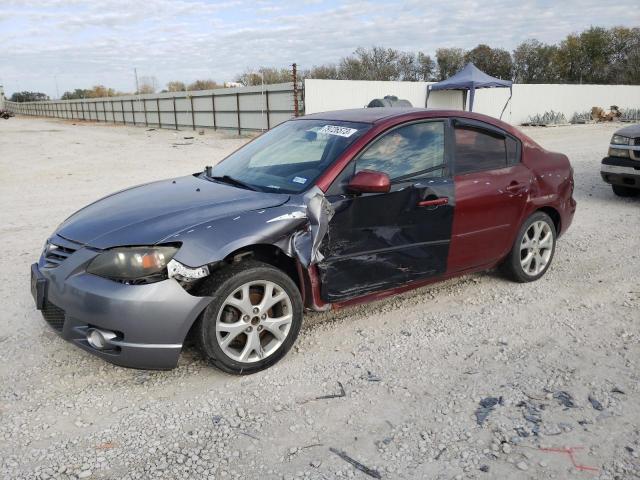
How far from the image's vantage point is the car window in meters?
4.24

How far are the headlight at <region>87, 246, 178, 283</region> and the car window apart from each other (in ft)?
7.76

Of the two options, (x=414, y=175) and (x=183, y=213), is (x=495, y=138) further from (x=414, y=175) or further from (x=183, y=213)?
(x=183, y=213)

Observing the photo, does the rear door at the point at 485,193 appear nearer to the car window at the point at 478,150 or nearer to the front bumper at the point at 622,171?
the car window at the point at 478,150

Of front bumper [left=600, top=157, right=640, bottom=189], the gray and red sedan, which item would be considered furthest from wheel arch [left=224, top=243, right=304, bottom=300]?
front bumper [left=600, top=157, right=640, bottom=189]

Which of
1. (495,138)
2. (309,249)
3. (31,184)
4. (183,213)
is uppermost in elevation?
(495,138)

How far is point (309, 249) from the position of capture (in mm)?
3434

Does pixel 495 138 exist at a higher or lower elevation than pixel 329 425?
higher

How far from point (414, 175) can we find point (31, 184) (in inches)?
397

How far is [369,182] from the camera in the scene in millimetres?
3471

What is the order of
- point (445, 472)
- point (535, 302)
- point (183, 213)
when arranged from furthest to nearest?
point (535, 302) < point (183, 213) < point (445, 472)

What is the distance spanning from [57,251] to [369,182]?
2.04 m

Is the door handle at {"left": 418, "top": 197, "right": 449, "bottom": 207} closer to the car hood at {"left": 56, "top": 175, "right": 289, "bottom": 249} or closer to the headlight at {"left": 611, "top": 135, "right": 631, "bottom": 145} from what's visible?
the car hood at {"left": 56, "top": 175, "right": 289, "bottom": 249}

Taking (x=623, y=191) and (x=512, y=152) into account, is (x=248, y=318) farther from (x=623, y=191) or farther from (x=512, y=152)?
(x=623, y=191)

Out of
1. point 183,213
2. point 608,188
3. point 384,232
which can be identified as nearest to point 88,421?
point 183,213
